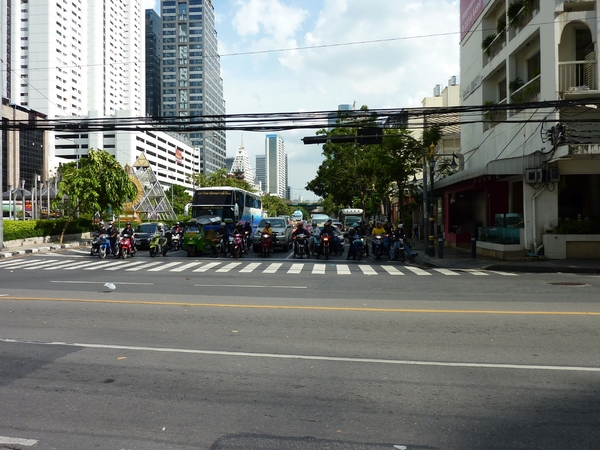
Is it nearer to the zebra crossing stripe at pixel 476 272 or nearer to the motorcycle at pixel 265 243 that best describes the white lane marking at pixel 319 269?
the motorcycle at pixel 265 243

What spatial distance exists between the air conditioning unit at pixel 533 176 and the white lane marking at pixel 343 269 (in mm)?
7787

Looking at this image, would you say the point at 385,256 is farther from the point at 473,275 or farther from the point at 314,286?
the point at 314,286

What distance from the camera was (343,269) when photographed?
1861 cm

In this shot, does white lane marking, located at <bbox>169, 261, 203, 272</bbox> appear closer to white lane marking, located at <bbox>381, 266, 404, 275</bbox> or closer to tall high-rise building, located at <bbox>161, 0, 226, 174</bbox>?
white lane marking, located at <bbox>381, 266, 404, 275</bbox>

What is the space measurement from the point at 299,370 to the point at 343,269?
12817 millimetres

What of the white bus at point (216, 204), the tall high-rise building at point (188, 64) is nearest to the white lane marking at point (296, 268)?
the white bus at point (216, 204)

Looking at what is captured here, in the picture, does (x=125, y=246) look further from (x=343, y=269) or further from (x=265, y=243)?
(x=343, y=269)

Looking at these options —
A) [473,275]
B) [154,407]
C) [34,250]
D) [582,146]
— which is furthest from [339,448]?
[34,250]

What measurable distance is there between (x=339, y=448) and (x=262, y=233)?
20605 mm

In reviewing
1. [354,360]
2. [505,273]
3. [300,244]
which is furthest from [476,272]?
[354,360]

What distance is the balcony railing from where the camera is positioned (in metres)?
19.6

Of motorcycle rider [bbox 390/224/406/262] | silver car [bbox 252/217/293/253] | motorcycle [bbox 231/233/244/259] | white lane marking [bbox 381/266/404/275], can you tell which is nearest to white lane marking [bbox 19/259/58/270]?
motorcycle [bbox 231/233/244/259]

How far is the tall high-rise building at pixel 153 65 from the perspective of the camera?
17950cm

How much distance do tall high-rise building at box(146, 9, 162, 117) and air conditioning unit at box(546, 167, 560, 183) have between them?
556 feet
